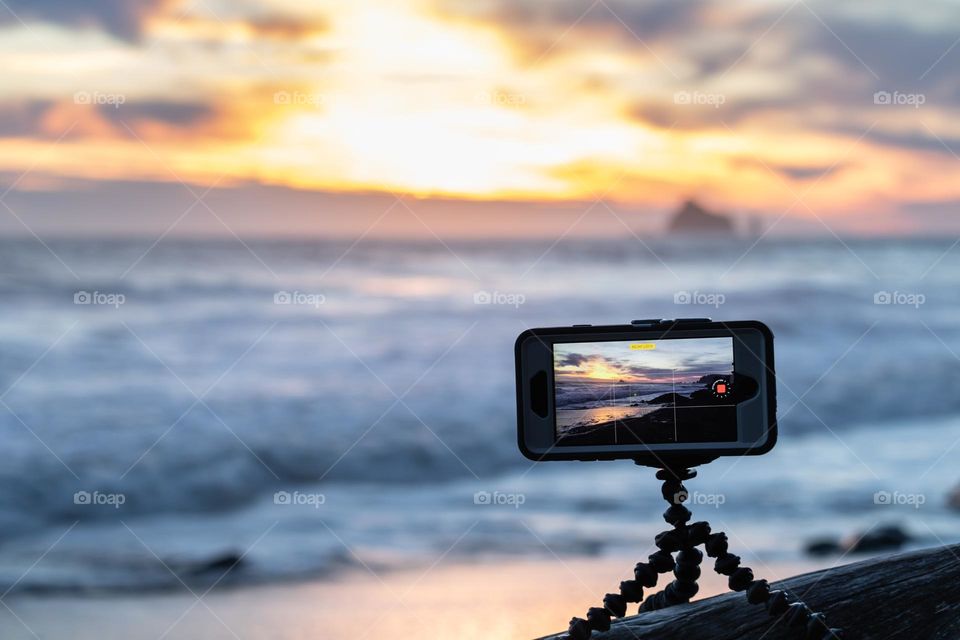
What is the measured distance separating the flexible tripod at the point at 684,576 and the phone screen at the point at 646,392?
7 cm

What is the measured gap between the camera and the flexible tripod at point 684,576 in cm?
164

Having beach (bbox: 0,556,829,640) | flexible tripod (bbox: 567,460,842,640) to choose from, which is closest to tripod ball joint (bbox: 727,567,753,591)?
flexible tripod (bbox: 567,460,842,640)

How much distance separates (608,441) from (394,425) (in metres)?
9.54

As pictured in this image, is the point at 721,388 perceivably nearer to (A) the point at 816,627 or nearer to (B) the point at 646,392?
(B) the point at 646,392

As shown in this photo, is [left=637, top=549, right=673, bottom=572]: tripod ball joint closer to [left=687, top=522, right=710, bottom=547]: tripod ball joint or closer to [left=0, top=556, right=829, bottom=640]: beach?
[left=687, top=522, right=710, bottom=547]: tripod ball joint

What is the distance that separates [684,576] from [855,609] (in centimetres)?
29

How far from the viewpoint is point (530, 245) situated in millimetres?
24188

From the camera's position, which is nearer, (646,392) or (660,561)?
(646,392)

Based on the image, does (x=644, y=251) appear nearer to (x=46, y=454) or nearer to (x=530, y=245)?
(x=530, y=245)

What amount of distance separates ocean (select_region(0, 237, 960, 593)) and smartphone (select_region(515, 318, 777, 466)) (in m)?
5.54

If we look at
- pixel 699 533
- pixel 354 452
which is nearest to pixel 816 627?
pixel 699 533

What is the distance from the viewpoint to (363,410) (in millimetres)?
12242

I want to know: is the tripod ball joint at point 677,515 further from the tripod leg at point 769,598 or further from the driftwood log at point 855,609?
the driftwood log at point 855,609

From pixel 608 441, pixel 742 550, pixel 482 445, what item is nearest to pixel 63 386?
pixel 482 445
